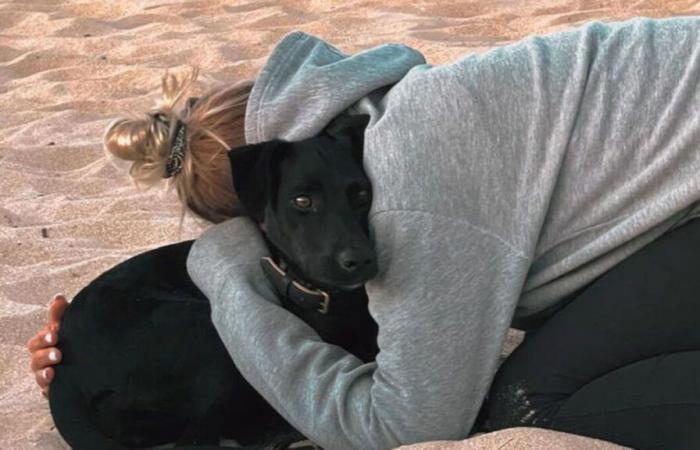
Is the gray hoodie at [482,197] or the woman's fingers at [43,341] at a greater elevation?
the gray hoodie at [482,197]

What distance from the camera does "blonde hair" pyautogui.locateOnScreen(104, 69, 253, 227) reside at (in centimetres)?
247

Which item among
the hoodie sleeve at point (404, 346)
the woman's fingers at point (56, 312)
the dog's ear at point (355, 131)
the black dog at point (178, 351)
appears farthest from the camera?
the woman's fingers at point (56, 312)

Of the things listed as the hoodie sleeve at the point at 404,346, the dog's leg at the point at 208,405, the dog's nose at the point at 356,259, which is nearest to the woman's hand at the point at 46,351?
the dog's leg at the point at 208,405

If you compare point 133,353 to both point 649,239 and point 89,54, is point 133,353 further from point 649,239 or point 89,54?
point 89,54

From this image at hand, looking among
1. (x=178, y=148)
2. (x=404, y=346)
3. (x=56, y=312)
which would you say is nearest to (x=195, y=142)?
(x=178, y=148)

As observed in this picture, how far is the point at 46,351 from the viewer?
8.25 ft

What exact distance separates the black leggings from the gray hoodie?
50mm

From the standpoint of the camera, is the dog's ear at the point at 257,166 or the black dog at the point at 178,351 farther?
the black dog at the point at 178,351

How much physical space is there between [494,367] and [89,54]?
378 cm

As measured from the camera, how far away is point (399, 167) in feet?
6.84

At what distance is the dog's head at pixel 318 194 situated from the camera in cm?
217

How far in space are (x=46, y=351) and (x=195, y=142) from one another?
538 millimetres

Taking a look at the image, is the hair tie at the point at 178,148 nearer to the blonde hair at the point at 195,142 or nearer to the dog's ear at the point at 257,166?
the blonde hair at the point at 195,142

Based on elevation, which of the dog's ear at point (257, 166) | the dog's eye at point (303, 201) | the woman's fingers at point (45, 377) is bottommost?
the woman's fingers at point (45, 377)
